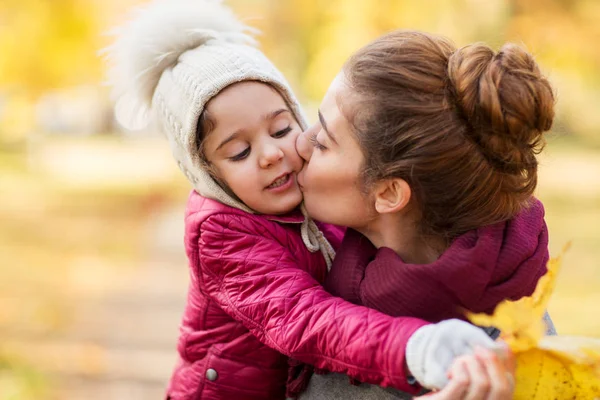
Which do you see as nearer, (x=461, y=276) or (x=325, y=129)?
(x=461, y=276)

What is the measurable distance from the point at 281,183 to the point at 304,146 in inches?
4.4

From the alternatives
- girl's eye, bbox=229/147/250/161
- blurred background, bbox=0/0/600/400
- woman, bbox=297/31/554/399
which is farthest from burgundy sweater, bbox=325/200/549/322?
blurred background, bbox=0/0/600/400

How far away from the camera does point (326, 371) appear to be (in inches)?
72.9

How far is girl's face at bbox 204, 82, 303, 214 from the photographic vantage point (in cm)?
201

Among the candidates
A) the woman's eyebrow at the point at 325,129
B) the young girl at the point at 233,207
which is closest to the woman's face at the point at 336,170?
the woman's eyebrow at the point at 325,129

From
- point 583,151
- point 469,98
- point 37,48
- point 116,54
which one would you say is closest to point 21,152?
point 37,48

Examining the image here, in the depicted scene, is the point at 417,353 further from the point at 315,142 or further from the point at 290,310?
the point at 315,142

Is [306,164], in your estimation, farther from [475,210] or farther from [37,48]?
[37,48]

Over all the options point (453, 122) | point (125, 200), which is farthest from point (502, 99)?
point (125, 200)

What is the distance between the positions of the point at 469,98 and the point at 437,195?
23 cm

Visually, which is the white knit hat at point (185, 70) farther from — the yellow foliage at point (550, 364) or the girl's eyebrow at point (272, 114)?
the yellow foliage at point (550, 364)

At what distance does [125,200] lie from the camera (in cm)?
1180

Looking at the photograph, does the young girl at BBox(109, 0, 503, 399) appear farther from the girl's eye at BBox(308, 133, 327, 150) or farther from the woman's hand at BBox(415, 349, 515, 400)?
the woman's hand at BBox(415, 349, 515, 400)

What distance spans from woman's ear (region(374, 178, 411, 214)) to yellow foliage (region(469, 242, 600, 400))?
31 cm
